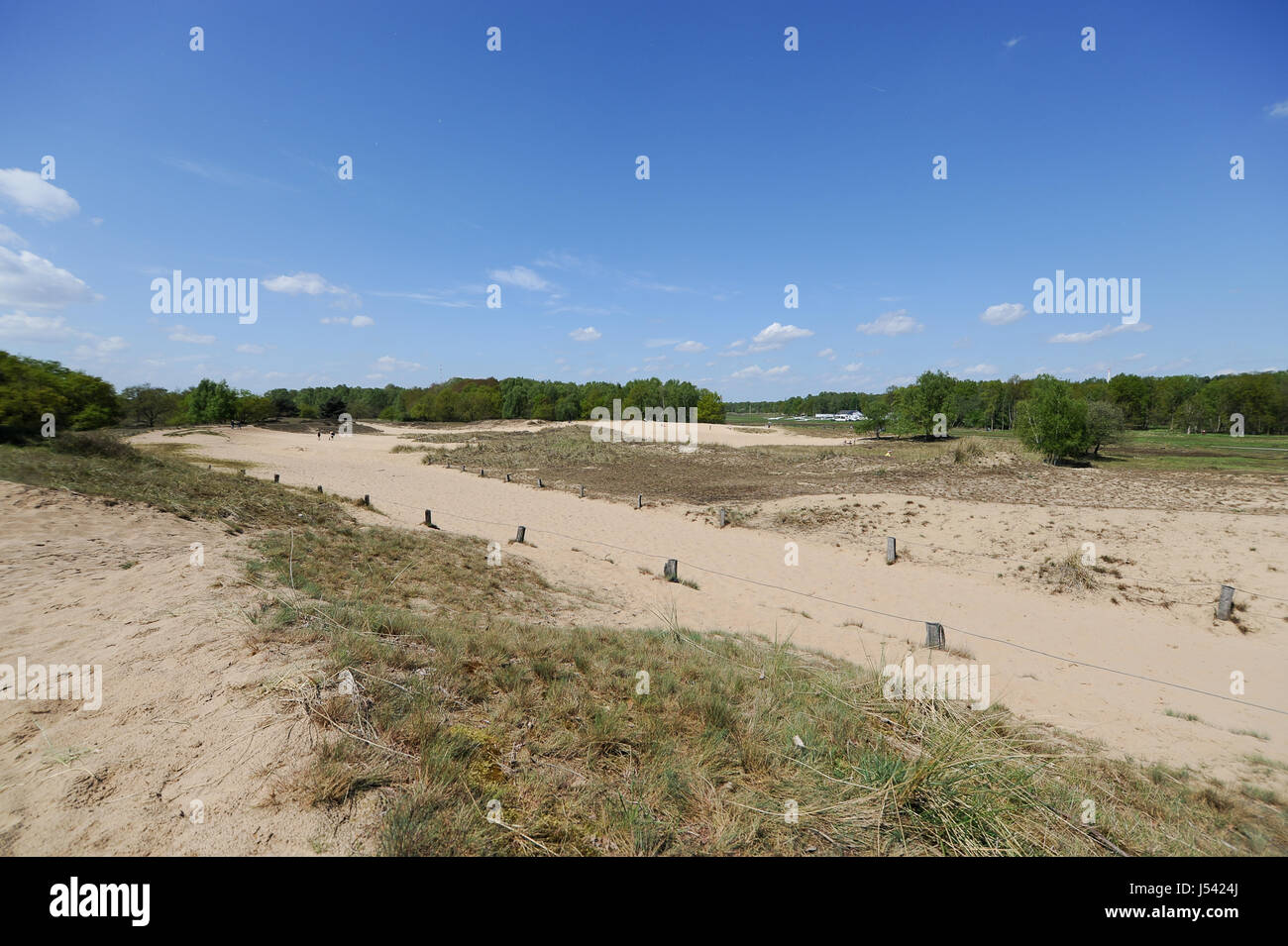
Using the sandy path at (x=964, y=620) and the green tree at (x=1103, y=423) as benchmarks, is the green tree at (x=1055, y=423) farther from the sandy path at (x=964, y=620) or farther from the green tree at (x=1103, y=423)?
the sandy path at (x=964, y=620)

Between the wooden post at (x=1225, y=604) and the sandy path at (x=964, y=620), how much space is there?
23cm

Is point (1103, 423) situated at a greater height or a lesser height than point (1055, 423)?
greater

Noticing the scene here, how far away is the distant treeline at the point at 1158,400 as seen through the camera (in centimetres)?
6988

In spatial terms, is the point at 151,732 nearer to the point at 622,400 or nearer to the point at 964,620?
the point at 964,620

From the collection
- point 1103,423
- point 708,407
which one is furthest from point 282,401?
point 1103,423

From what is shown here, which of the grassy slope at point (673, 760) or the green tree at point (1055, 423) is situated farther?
the green tree at point (1055, 423)

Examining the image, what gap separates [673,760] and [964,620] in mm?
11733

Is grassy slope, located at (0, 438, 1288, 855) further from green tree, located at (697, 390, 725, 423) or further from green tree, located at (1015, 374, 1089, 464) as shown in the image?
green tree, located at (697, 390, 725, 423)

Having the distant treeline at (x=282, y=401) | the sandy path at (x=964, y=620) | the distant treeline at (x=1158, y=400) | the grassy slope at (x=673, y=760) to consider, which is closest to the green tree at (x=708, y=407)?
the distant treeline at (x=282, y=401)

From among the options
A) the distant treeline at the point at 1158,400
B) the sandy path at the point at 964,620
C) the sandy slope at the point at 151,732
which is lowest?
the sandy path at the point at 964,620

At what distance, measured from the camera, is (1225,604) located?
1230 cm

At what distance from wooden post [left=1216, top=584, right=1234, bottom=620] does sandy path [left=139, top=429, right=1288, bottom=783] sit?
9.1 inches

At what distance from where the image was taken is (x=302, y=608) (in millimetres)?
6164

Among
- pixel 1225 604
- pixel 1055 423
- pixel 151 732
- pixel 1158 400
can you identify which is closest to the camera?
pixel 151 732
